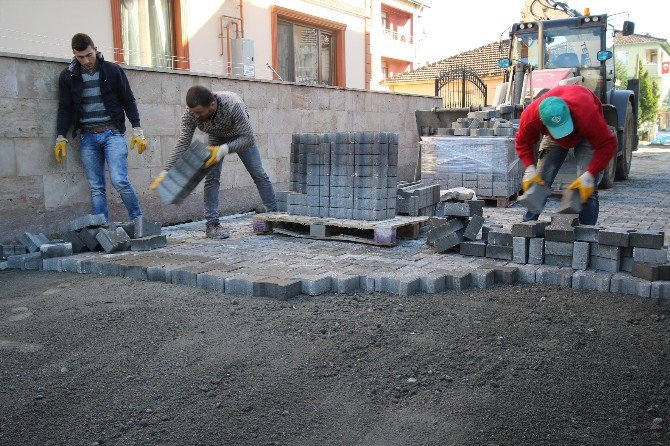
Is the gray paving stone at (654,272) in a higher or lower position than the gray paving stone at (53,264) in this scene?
higher

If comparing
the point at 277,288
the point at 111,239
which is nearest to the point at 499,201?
the point at 277,288

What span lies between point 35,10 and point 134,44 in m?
1.96

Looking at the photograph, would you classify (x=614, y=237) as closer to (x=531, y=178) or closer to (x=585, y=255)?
(x=585, y=255)

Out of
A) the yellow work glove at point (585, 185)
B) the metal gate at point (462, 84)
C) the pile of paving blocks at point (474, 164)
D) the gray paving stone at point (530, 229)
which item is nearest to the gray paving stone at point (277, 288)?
the gray paving stone at point (530, 229)

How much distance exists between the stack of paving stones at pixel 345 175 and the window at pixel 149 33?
546 centimetres

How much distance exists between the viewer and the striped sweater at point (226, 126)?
19.2 feet

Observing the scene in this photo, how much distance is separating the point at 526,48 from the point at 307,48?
20.4 ft

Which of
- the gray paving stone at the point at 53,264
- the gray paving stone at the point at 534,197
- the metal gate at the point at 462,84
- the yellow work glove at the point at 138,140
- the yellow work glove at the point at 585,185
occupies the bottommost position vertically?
the gray paving stone at the point at 53,264

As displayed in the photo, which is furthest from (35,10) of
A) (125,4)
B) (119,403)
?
(119,403)

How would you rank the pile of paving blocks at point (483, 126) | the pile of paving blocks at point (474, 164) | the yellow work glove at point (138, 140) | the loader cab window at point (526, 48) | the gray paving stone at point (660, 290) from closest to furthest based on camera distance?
the gray paving stone at point (660, 290) < the yellow work glove at point (138, 140) < the pile of paving blocks at point (474, 164) < the pile of paving blocks at point (483, 126) < the loader cab window at point (526, 48)

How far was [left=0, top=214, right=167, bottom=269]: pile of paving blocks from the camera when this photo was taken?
5.49 metres

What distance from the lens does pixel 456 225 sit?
18.1 ft

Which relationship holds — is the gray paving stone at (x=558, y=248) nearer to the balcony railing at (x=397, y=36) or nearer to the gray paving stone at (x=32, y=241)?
the gray paving stone at (x=32, y=241)

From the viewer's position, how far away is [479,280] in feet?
15.0
